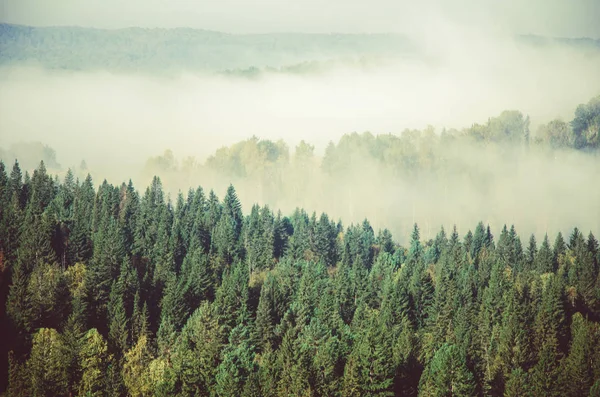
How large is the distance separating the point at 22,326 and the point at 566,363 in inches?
3000

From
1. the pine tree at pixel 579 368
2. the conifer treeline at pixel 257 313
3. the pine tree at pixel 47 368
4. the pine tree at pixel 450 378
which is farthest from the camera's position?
the pine tree at pixel 579 368

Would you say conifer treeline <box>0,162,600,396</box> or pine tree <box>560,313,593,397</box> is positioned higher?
conifer treeline <box>0,162,600,396</box>

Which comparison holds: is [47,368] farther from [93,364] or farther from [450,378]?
[450,378]

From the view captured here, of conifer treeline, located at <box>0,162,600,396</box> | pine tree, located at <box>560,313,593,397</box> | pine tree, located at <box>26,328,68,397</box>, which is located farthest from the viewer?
pine tree, located at <box>560,313,593,397</box>

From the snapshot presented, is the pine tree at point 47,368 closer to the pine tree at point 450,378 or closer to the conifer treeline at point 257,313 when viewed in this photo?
the conifer treeline at point 257,313

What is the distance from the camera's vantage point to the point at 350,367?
324ft

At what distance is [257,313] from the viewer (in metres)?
131

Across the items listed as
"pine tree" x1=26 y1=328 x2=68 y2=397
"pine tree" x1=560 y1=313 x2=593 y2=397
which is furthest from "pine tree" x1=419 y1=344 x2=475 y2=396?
"pine tree" x1=26 y1=328 x2=68 y2=397

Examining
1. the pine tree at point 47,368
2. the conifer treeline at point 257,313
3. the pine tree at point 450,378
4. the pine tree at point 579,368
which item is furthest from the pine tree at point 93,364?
the pine tree at point 579,368

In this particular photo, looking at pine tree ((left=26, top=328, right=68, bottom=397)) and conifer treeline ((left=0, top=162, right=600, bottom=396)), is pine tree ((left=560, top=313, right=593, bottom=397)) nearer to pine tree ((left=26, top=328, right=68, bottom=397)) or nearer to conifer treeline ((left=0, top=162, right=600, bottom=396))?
conifer treeline ((left=0, top=162, right=600, bottom=396))

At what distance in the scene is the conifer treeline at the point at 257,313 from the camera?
102m

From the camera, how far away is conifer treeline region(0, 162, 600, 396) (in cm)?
10219

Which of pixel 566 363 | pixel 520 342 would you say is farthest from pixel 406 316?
pixel 566 363

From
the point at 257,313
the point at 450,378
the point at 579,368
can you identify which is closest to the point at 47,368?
the point at 257,313
